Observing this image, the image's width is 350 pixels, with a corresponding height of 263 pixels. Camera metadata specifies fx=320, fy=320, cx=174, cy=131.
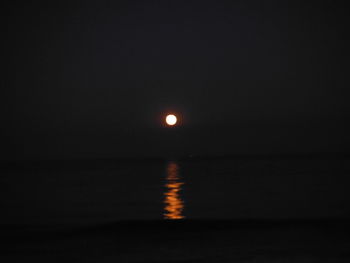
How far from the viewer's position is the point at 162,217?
16.7m

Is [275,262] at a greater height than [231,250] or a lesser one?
lesser

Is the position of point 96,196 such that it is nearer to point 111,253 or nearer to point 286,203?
point 286,203

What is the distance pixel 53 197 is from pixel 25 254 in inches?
675

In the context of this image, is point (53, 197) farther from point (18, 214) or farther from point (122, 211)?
point (122, 211)

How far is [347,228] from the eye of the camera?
12953mm

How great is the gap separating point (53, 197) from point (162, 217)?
43.7 ft

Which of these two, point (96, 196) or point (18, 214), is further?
point (96, 196)

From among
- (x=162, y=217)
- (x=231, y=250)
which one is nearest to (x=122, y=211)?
(x=162, y=217)

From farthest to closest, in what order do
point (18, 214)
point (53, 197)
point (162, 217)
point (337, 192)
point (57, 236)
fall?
1. point (53, 197)
2. point (337, 192)
3. point (18, 214)
4. point (162, 217)
5. point (57, 236)

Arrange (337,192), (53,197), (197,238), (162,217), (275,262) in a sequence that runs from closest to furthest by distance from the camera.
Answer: (275,262)
(197,238)
(162,217)
(337,192)
(53,197)

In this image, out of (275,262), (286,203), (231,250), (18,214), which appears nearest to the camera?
(275,262)

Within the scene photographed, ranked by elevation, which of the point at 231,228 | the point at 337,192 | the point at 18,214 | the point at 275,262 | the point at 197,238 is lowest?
the point at 275,262

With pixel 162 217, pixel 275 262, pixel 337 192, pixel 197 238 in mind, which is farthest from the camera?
pixel 337 192

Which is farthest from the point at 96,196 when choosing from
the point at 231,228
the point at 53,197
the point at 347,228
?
the point at 347,228
